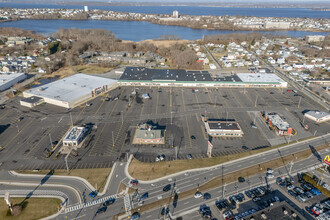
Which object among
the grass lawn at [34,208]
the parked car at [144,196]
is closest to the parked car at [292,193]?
the parked car at [144,196]

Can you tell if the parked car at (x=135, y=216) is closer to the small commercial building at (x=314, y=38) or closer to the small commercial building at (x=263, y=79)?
the small commercial building at (x=263, y=79)

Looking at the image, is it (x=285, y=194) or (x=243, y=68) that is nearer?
(x=285, y=194)

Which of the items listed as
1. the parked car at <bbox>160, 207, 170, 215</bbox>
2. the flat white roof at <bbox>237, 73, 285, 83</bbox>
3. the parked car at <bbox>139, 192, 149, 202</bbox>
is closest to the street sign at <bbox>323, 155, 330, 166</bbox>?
the parked car at <bbox>160, 207, 170, 215</bbox>

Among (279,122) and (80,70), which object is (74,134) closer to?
(279,122)

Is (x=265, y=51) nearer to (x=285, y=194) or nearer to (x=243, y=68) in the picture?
(x=243, y=68)

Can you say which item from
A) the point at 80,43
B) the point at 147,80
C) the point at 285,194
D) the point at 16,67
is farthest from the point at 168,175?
the point at 80,43
